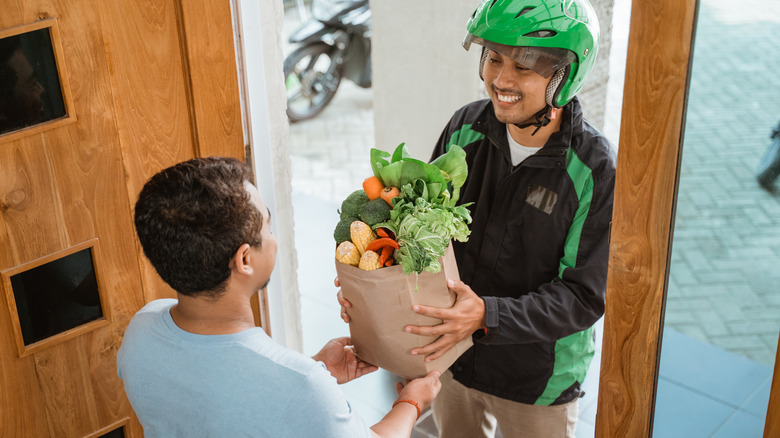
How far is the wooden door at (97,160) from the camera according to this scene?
2064mm

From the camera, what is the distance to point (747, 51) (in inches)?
53.1

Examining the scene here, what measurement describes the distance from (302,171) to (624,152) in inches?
205

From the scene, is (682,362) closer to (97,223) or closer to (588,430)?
(97,223)

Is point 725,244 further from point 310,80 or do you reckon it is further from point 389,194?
point 310,80

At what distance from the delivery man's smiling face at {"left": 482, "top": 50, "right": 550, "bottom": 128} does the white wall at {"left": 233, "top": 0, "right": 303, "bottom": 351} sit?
2.83ft

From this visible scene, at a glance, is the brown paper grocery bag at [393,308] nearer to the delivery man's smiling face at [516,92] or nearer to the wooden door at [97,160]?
the delivery man's smiling face at [516,92]

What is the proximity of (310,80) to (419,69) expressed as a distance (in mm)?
3573

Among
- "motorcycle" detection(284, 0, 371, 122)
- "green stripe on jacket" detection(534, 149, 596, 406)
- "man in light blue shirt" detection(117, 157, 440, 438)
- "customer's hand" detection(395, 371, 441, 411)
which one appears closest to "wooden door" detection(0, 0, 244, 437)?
"man in light blue shirt" detection(117, 157, 440, 438)

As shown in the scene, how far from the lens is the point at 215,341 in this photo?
5.24 ft

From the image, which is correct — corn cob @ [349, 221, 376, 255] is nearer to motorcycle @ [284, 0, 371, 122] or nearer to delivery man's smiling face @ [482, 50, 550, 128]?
delivery man's smiling face @ [482, 50, 550, 128]

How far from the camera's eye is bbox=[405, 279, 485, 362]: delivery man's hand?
197 cm

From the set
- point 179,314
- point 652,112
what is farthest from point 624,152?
point 179,314

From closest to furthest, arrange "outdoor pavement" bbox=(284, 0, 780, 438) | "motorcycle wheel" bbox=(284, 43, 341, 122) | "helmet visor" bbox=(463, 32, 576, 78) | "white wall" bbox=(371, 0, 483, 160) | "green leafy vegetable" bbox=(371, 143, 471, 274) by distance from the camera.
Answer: "outdoor pavement" bbox=(284, 0, 780, 438) → "green leafy vegetable" bbox=(371, 143, 471, 274) → "helmet visor" bbox=(463, 32, 576, 78) → "white wall" bbox=(371, 0, 483, 160) → "motorcycle wheel" bbox=(284, 43, 341, 122)

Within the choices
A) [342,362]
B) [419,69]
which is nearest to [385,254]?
[342,362]
